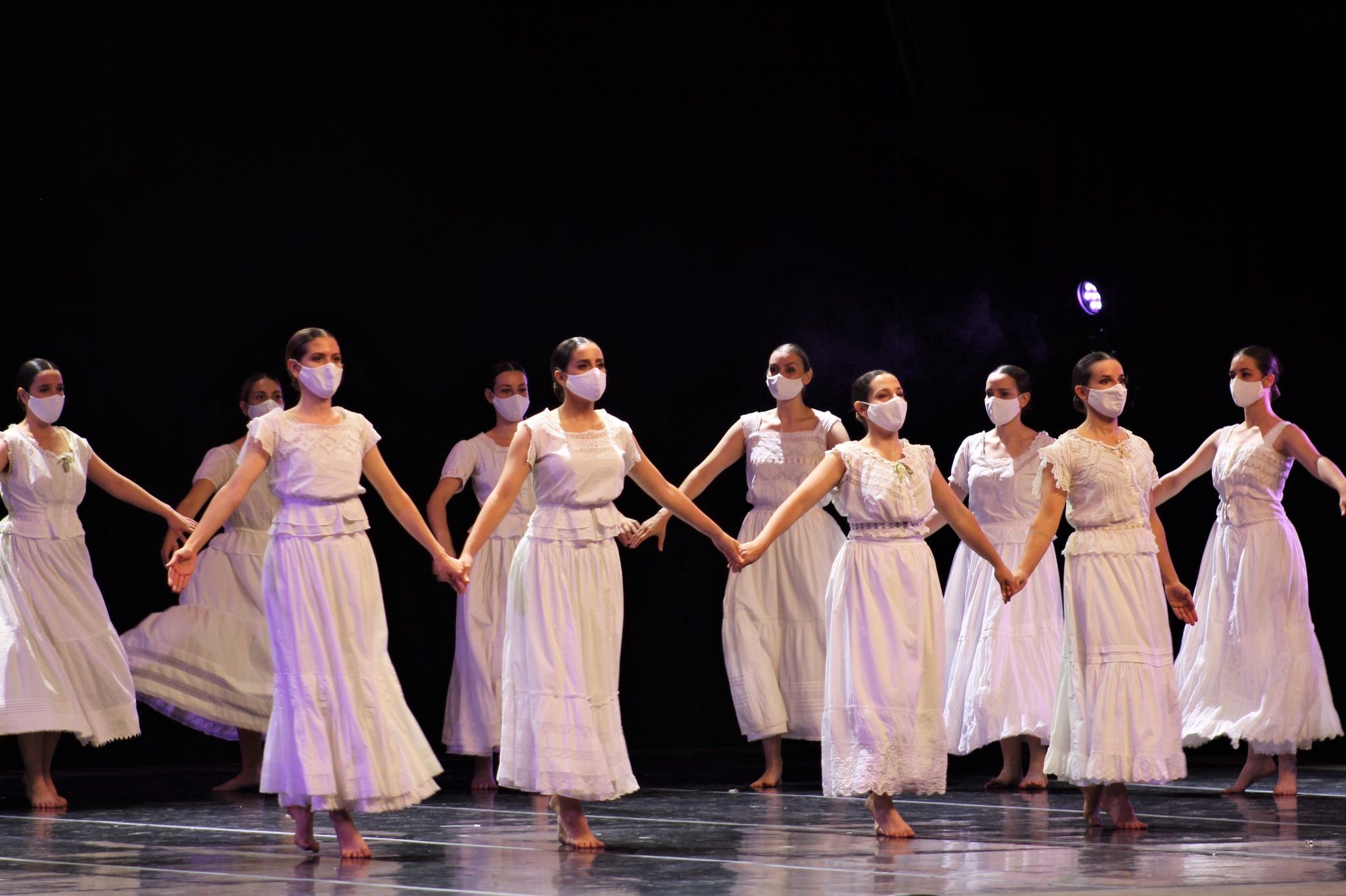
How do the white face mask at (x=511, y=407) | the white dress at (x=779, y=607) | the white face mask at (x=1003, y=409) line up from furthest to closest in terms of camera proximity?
1. the white face mask at (x=511, y=407)
2. the white dress at (x=779, y=607)
3. the white face mask at (x=1003, y=409)

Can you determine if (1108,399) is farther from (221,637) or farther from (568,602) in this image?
(221,637)

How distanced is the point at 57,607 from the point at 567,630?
2.40 meters

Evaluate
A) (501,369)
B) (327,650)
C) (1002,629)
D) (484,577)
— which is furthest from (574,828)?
(501,369)

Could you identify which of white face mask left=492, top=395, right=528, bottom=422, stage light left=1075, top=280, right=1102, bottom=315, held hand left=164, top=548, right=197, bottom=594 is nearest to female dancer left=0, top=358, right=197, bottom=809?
white face mask left=492, top=395, right=528, bottom=422

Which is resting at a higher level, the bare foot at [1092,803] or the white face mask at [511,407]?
the white face mask at [511,407]

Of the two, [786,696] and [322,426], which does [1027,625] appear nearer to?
[786,696]

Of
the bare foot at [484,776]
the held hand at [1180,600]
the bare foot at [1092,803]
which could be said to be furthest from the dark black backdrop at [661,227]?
the bare foot at [1092,803]

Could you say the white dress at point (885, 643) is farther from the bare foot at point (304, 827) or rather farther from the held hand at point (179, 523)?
the held hand at point (179, 523)

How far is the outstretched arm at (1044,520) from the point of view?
5.60m

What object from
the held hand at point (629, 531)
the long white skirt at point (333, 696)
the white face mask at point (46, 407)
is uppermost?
the white face mask at point (46, 407)

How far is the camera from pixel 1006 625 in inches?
279

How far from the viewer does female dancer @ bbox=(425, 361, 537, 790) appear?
7.26m

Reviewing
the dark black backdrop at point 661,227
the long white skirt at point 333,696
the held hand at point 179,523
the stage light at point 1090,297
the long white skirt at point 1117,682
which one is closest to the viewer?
the long white skirt at point 333,696

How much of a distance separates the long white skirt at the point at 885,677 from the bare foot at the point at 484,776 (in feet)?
6.73
